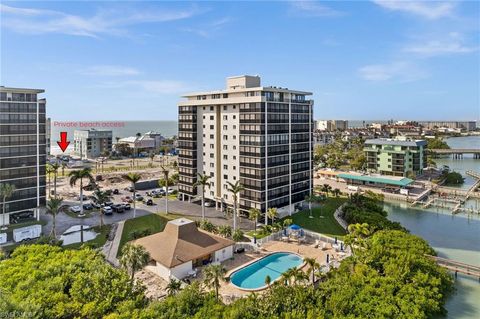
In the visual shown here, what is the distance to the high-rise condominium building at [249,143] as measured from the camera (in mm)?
58625

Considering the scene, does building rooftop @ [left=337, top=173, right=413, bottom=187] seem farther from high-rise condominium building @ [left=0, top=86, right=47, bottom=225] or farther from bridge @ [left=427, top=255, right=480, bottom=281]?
high-rise condominium building @ [left=0, top=86, right=47, bottom=225]

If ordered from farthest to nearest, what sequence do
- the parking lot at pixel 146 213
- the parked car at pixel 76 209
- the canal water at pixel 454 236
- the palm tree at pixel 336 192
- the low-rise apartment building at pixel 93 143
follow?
the low-rise apartment building at pixel 93 143, the palm tree at pixel 336 192, the parked car at pixel 76 209, the parking lot at pixel 146 213, the canal water at pixel 454 236

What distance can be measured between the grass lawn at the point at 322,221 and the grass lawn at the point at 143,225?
1003 inches

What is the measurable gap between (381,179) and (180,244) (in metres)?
70.5

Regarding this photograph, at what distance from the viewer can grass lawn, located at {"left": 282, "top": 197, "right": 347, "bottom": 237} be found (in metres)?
57.2

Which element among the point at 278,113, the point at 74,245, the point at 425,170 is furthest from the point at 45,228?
the point at 425,170

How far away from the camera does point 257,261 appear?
4481 cm

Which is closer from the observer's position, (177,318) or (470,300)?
(177,318)

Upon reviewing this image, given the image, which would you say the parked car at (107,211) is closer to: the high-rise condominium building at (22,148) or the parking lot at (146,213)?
the parking lot at (146,213)

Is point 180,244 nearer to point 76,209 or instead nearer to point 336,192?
point 76,209

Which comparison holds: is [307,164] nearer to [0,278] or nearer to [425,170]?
[0,278]

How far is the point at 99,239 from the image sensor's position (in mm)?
51406

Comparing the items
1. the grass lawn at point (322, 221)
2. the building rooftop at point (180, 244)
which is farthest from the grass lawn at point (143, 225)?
the grass lawn at point (322, 221)

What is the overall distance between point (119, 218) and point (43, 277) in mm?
32074
